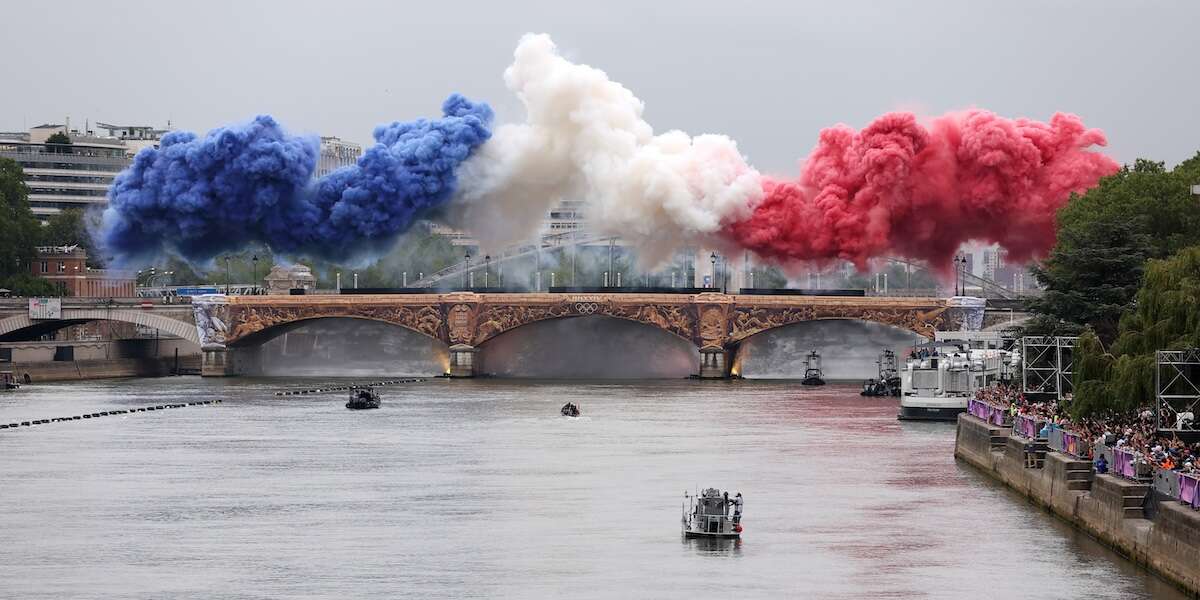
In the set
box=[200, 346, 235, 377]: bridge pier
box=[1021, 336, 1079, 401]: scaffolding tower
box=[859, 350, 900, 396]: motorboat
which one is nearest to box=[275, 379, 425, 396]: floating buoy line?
box=[200, 346, 235, 377]: bridge pier

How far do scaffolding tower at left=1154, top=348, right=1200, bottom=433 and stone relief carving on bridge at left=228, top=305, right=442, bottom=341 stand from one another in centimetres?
11185

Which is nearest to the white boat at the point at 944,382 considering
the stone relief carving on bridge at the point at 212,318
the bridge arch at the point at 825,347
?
the bridge arch at the point at 825,347

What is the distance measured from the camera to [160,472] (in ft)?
309

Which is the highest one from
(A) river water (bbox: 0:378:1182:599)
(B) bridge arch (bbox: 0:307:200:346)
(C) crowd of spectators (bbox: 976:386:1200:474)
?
(B) bridge arch (bbox: 0:307:200:346)

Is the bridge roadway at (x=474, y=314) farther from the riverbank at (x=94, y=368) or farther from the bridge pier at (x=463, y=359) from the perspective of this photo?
the riverbank at (x=94, y=368)

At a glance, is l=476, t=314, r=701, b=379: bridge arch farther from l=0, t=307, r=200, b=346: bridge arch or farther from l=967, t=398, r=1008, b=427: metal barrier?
l=967, t=398, r=1008, b=427: metal barrier

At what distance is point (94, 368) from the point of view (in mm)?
182250

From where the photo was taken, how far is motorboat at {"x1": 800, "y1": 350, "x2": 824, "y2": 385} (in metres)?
167

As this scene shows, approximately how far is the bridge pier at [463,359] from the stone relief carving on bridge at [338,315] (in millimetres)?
2125

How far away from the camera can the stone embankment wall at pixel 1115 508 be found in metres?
56.2

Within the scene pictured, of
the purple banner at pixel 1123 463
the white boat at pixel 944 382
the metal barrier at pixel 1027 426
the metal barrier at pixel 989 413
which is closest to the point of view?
the purple banner at pixel 1123 463

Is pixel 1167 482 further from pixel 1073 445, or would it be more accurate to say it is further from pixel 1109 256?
pixel 1109 256

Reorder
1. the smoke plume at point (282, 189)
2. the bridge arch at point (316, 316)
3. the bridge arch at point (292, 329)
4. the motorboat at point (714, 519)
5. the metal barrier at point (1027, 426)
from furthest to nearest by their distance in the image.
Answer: the bridge arch at point (292, 329), the bridge arch at point (316, 316), the smoke plume at point (282, 189), the metal barrier at point (1027, 426), the motorboat at point (714, 519)

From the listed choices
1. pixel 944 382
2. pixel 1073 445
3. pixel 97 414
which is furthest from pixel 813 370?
pixel 1073 445
